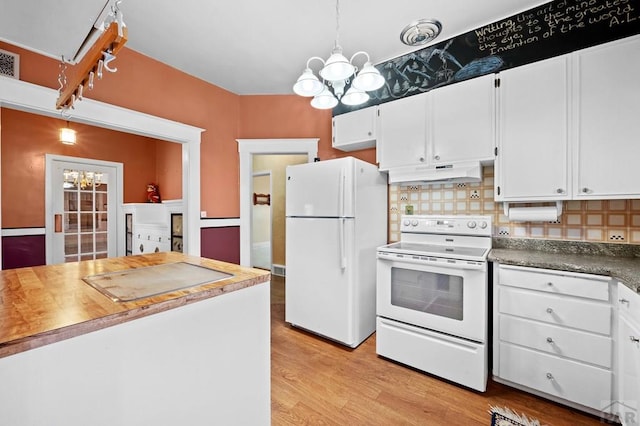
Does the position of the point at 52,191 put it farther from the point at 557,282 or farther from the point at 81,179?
the point at 557,282

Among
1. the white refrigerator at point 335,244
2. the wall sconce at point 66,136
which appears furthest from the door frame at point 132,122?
the wall sconce at point 66,136

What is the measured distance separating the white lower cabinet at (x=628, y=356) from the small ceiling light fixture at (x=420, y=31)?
199cm

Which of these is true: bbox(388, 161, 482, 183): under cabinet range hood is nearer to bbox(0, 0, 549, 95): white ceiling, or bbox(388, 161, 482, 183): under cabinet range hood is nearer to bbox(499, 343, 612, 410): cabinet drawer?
bbox(0, 0, 549, 95): white ceiling

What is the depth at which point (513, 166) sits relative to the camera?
2033 millimetres

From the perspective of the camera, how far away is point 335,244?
8.22ft

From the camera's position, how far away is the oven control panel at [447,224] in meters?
2.32

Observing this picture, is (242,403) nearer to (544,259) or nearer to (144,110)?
(544,259)

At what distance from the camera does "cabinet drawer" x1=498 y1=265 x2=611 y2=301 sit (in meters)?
1.58

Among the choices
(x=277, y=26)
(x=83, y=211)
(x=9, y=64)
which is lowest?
(x=83, y=211)

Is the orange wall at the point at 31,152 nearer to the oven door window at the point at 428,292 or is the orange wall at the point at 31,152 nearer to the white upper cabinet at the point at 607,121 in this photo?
the oven door window at the point at 428,292

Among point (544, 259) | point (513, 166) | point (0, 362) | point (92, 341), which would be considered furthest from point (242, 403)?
point (513, 166)

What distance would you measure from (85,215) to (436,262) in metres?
5.03

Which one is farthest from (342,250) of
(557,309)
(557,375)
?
(557,375)

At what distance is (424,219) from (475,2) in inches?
66.0
